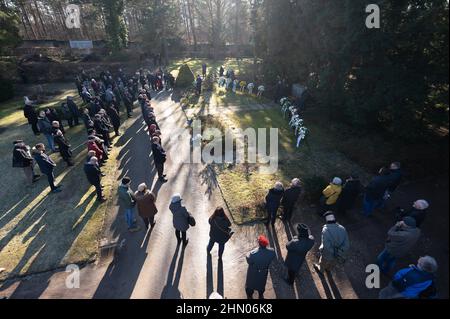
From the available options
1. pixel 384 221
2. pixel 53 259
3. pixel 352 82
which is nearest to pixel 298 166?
pixel 384 221

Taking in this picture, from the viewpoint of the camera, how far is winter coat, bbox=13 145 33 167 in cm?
1095

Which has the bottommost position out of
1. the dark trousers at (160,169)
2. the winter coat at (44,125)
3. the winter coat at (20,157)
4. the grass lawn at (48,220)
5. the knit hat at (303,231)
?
the grass lawn at (48,220)

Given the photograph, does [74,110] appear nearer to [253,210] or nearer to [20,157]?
[20,157]

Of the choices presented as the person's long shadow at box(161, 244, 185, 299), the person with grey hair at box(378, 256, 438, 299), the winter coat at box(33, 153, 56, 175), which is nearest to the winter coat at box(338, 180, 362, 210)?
the person with grey hair at box(378, 256, 438, 299)

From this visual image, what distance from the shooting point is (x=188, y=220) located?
766 centimetres

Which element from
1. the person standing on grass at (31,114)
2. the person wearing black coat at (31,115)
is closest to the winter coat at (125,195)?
the person standing on grass at (31,114)

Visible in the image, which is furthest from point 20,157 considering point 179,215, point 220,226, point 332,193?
point 332,193

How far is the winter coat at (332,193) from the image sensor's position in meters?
8.41

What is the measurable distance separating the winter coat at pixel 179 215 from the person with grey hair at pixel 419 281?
17.0 ft

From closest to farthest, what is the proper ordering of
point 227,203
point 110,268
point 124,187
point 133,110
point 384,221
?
point 110,268
point 124,187
point 384,221
point 227,203
point 133,110

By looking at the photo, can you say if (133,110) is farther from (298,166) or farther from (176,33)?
(176,33)

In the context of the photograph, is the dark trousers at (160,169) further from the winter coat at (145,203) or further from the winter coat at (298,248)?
the winter coat at (298,248)
